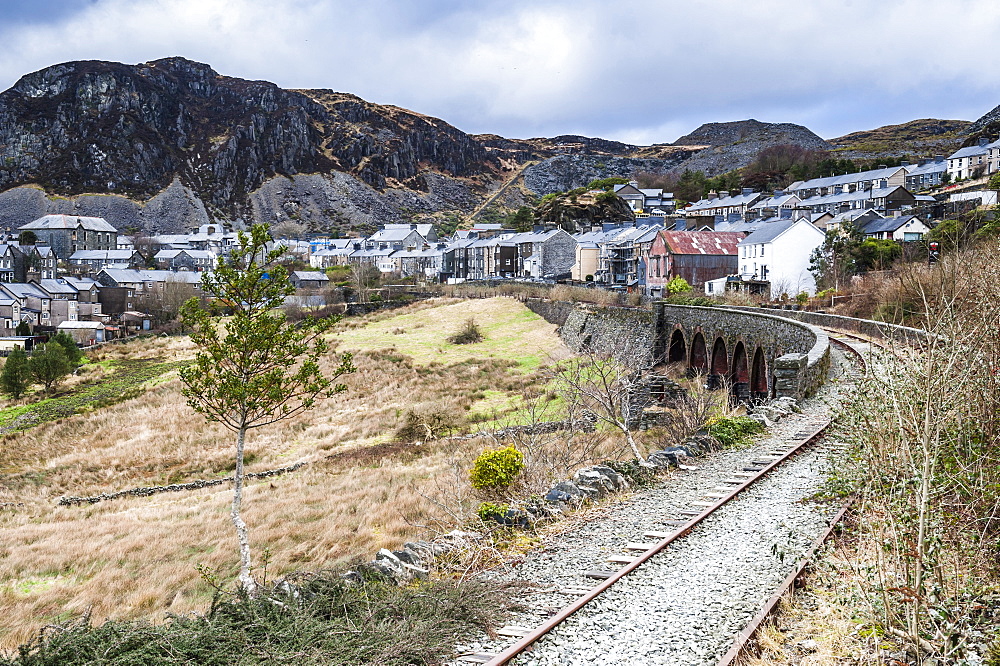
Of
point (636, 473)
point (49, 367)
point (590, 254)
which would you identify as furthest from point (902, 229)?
point (49, 367)

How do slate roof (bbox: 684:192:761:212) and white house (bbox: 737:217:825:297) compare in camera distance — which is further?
slate roof (bbox: 684:192:761:212)

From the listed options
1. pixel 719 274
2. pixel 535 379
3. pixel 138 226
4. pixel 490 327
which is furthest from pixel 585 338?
pixel 138 226

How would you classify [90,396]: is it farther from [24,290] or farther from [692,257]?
[692,257]

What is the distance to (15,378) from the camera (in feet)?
176

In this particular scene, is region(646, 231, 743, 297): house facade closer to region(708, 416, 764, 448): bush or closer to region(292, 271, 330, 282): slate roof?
region(708, 416, 764, 448): bush

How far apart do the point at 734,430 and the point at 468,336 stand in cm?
4227

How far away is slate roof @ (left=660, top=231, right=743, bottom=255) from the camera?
6484cm

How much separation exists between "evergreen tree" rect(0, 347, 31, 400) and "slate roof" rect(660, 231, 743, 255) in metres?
50.9

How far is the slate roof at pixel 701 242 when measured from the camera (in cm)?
6484

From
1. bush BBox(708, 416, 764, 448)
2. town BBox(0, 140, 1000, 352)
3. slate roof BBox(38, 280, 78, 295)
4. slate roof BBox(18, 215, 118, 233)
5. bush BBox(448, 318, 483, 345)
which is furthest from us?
slate roof BBox(18, 215, 118, 233)

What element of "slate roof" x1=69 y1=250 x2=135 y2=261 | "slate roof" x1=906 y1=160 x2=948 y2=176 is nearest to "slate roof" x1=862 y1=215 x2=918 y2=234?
"slate roof" x1=906 y1=160 x2=948 y2=176

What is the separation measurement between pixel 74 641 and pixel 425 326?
61.8 meters

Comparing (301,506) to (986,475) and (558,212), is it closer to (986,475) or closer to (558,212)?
(986,475)

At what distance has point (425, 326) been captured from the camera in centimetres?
6912
